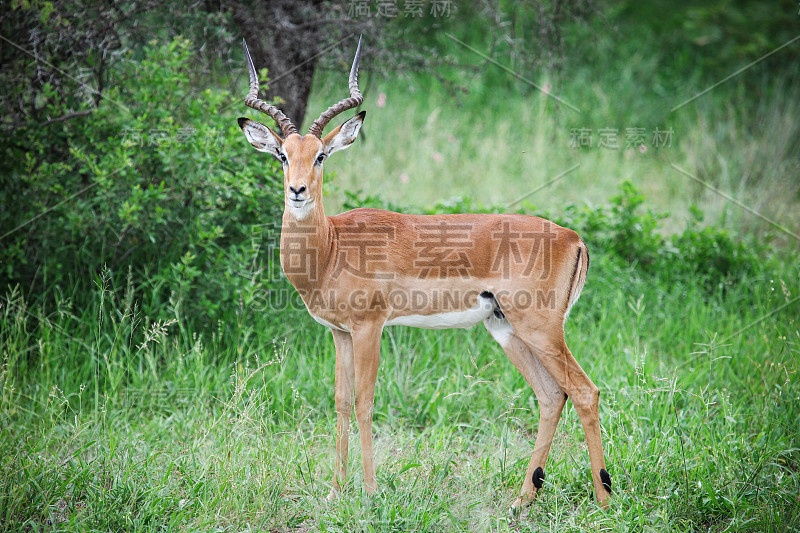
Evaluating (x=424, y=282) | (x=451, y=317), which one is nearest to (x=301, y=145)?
(x=424, y=282)

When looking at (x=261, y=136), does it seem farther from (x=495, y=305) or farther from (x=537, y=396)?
(x=537, y=396)

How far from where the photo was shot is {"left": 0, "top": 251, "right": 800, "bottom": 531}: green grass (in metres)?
3.55

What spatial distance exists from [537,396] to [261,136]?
2.01m

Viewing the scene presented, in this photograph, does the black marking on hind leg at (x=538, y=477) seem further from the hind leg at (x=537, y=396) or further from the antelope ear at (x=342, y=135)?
the antelope ear at (x=342, y=135)

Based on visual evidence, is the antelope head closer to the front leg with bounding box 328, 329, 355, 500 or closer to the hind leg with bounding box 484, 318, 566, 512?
the front leg with bounding box 328, 329, 355, 500

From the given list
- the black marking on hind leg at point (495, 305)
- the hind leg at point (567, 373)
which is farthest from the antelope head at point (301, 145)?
the hind leg at point (567, 373)

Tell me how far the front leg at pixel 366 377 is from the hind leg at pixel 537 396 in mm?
693

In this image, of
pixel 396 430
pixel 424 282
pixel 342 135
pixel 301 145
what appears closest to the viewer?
pixel 301 145

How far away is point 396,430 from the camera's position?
→ 4625mm

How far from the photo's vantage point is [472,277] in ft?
12.1

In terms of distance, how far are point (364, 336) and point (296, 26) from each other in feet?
10.1

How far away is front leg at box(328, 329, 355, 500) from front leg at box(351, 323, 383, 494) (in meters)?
0.12

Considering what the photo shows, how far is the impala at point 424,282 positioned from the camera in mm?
3594

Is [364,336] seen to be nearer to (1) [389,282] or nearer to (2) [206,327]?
(1) [389,282]
